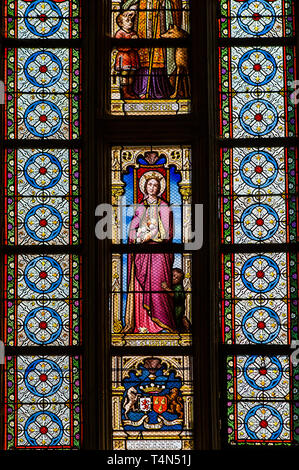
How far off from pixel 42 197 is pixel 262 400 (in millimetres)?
2114

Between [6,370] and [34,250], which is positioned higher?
[34,250]

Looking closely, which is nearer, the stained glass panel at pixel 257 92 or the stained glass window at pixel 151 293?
the stained glass window at pixel 151 293

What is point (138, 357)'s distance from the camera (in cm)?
767

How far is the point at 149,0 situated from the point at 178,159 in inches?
50.5

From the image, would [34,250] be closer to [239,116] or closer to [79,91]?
[79,91]

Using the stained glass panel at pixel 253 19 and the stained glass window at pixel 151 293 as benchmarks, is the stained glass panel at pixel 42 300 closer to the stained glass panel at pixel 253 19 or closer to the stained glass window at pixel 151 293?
the stained glass window at pixel 151 293

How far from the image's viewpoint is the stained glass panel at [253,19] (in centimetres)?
819

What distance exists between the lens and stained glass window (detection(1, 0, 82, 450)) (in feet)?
25.0

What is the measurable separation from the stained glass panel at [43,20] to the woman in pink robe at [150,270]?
1306 millimetres

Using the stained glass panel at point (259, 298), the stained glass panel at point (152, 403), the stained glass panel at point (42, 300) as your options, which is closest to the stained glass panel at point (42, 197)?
the stained glass panel at point (42, 300)

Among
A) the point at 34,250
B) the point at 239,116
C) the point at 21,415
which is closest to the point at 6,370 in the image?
the point at 21,415

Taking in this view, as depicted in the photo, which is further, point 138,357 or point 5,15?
point 5,15

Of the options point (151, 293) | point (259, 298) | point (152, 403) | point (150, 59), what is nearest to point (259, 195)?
point (259, 298)

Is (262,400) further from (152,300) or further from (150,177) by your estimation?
(150,177)
